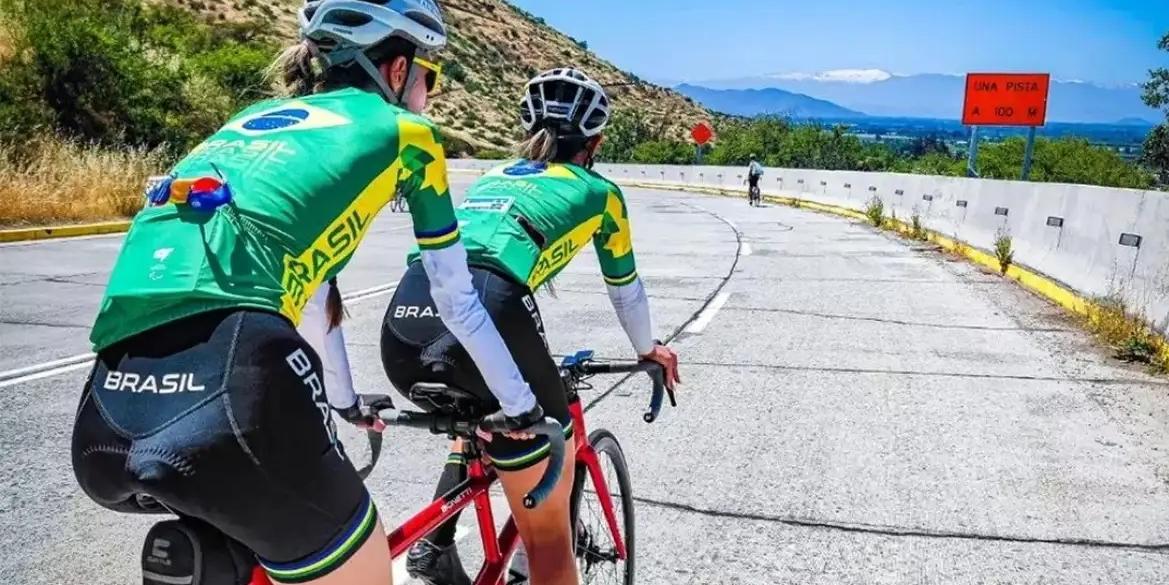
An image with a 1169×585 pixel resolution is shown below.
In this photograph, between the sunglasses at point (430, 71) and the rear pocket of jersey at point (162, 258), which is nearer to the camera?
the rear pocket of jersey at point (162, 258)

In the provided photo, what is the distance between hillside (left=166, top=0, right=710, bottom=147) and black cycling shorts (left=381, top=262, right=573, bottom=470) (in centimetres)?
6284

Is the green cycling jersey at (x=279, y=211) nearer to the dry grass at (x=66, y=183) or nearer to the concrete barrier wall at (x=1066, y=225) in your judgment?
the concrete barrier wall at (x=1066, y=225)

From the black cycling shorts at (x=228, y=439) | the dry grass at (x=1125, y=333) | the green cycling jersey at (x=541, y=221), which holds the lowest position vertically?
the dry grass at (x=1125, y=333)

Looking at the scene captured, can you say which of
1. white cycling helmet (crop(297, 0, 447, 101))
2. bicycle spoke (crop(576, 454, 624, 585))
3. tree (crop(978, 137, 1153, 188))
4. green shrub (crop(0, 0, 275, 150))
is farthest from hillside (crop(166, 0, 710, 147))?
white cycling helmet (crop(297, 0, 447, 101))

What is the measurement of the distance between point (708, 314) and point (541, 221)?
7756 millimetres

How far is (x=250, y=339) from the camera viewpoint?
190 cm

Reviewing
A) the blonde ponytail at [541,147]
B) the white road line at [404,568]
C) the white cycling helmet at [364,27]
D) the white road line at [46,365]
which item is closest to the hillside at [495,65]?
the white road line at [46,365]

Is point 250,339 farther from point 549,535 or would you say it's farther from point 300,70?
point 549,535

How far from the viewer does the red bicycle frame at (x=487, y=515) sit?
2.56m

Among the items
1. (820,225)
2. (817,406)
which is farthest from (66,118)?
(817,406)

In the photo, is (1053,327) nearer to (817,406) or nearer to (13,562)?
(817,406)

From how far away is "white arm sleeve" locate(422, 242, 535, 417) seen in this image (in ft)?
7.71

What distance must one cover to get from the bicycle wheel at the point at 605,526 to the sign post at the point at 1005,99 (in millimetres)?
27326

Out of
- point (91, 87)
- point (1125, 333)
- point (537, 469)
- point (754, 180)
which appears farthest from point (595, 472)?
point (754, 180)
